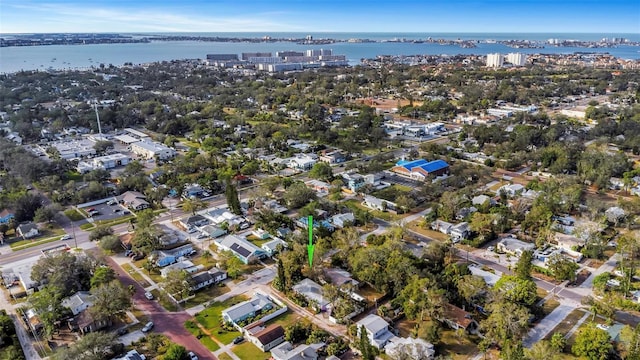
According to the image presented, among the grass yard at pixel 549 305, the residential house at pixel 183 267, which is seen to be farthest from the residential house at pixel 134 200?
the grass yard at pixel 549 305

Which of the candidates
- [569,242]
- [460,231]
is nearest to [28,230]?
[460,231]

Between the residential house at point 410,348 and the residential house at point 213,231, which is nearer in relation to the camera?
the residential house at point 410,348

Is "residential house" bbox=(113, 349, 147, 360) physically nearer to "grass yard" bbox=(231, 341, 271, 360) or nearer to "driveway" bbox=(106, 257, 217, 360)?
"driveway" bbox=(106, 257, 217, 360)

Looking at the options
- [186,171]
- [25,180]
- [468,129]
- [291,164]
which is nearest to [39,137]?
[25,180]

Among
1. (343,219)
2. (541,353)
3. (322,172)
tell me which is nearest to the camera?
(541,353)

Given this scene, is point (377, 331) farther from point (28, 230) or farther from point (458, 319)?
point (28, 230)

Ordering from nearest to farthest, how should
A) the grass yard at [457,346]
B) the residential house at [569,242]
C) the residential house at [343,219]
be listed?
1. the grass yard at [457,346]
2. the residential house at [569,242]
3. the residential house at [343,219]

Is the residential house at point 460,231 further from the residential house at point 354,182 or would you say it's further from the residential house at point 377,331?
the residential house at point 377,331
